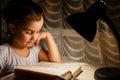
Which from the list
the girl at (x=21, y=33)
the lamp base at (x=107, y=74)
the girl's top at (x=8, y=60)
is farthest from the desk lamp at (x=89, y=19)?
the girl's top at (x=8, y=60)

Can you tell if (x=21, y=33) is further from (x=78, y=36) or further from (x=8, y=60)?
(x=78, y=36)

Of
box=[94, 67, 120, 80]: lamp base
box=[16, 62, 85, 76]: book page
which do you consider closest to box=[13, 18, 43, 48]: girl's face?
box=[16, 62, 85, 76]: book page

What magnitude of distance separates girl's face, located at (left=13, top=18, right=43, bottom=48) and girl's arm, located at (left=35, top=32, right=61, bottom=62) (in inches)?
6.5

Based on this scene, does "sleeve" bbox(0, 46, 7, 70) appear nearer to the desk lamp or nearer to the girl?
the girl

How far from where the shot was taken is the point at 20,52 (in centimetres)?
126

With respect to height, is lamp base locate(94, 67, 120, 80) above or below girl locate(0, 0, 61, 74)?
below

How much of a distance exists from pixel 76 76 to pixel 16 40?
1.24 ft

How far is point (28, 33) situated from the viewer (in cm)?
115

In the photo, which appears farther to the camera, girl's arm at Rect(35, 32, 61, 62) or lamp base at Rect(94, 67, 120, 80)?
girl's arm at Rect(35, 32, 61, 62)

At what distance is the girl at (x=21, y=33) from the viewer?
1.15 meters

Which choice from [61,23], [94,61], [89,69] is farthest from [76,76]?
[61,23]

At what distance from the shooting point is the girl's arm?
1.33m

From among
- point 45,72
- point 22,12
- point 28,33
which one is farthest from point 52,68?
point 22,12

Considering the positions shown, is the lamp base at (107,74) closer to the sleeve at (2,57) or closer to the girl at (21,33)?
the girl at (21,33)
